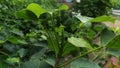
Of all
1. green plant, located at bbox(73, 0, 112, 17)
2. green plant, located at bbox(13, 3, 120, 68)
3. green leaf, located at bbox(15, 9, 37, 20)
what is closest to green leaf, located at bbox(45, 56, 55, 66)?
green plant, located at bbox(13, 3, 120, 68)

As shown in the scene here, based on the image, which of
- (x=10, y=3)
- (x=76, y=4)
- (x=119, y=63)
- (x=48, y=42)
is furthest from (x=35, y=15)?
(x=76, y=4)

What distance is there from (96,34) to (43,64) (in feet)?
0.79

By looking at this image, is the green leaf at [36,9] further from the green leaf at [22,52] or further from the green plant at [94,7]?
the green plant at [94,7]

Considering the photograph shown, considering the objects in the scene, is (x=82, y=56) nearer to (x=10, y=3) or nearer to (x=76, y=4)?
(x=10, y=3)

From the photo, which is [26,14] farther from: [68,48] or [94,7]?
[94,7]

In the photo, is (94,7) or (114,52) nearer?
(114,52)

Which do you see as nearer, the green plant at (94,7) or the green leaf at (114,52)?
the green leaf at (114,52)

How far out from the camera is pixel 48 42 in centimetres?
88

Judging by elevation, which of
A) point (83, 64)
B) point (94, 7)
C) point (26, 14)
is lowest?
point (94, 7)

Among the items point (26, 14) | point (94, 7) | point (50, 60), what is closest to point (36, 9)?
point (26, 14)

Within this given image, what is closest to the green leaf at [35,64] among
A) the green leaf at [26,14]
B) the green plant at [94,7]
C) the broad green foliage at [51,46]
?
the broad green foliage at [51,46]

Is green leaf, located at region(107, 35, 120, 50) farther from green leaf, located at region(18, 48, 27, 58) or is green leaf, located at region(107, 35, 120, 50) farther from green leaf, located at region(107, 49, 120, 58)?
green leaf, located at region(18, 48, 27, 58)

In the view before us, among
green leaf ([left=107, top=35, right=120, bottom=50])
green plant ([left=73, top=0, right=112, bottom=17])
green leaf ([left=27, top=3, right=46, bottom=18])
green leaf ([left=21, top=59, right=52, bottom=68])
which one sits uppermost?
green leaf ([left=27, top=3, right=46, bottom=18])

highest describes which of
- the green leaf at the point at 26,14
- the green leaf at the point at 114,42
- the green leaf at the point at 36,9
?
the green leaf at the point at 36,9
